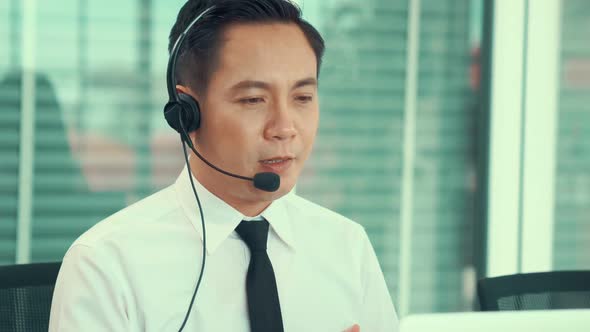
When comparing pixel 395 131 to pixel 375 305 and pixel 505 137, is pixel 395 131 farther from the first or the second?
pixel 375 305

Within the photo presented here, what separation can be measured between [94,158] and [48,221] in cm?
26

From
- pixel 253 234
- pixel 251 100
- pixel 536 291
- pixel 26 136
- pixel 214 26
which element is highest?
pixel 214 26

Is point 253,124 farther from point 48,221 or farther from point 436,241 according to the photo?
point 436,241

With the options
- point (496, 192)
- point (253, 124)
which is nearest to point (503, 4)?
point (496, 192)

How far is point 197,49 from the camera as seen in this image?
1292 mm

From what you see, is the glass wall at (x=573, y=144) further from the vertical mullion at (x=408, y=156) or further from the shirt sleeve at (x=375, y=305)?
the shirt sleeve at (x=375, y=305)

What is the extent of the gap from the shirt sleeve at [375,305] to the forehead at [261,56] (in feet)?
1.37

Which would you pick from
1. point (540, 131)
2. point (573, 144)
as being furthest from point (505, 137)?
point (573, 144)

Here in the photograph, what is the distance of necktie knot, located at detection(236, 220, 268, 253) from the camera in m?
1.33

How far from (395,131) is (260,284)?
174cm

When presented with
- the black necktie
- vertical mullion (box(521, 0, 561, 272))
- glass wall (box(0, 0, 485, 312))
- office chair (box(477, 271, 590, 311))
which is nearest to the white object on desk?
the black necktie

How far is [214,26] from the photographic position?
128 cm

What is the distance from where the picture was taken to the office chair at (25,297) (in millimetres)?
1388

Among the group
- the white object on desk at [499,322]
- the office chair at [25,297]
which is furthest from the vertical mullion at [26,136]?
the white object on desk at [499,322]
